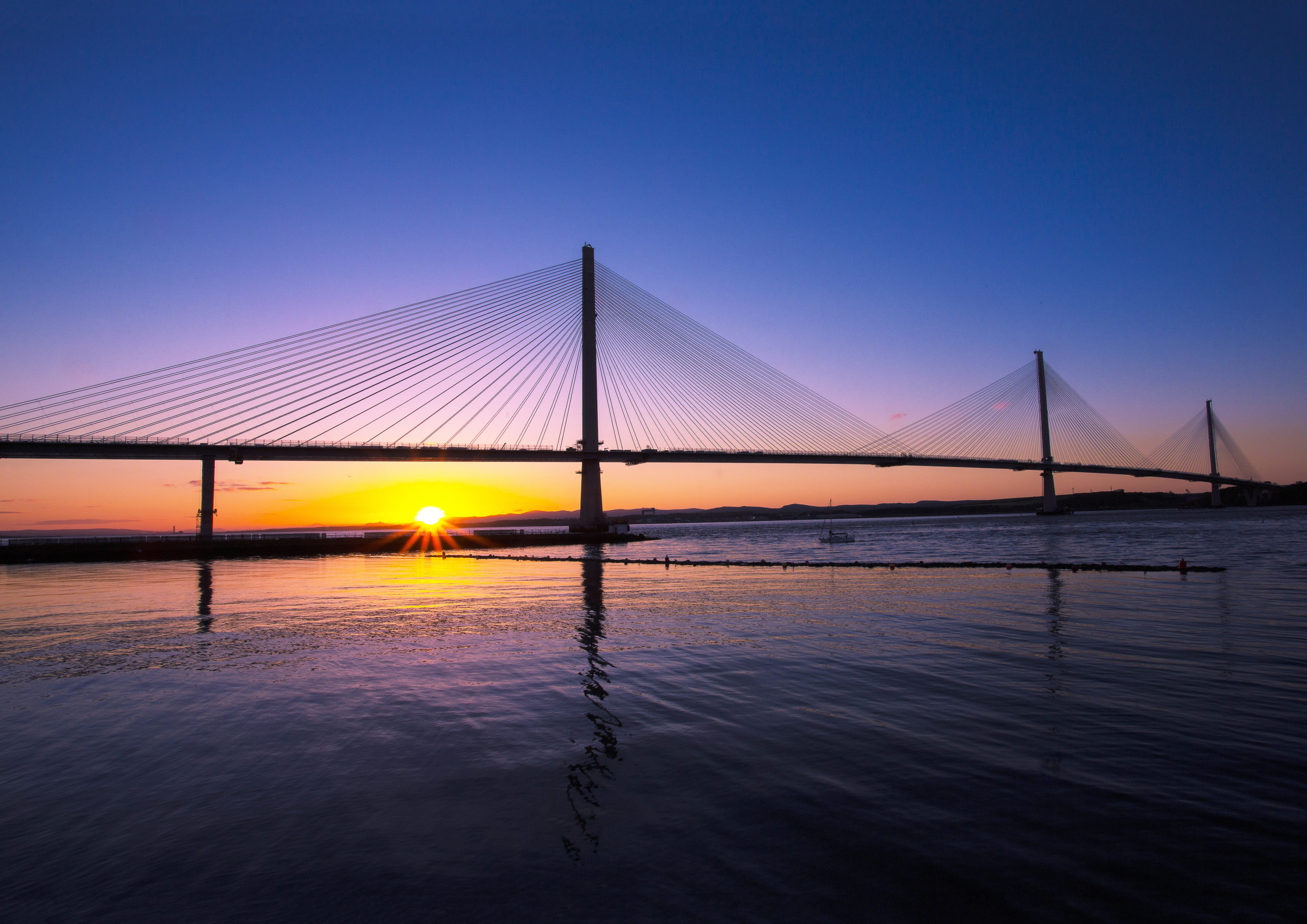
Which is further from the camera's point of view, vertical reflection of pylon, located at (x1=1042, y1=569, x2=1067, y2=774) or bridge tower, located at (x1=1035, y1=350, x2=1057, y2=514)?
bridge tower, located at (x1=1035, y1=350, x2=1057, y2=514)

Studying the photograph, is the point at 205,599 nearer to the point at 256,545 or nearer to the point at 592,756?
the point at 592,756

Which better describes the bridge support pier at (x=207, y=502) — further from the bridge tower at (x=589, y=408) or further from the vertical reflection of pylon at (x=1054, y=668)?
the vertical reflection of pylon at (x=1054, y=668)

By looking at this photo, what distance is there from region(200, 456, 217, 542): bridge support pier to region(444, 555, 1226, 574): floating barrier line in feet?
87.4

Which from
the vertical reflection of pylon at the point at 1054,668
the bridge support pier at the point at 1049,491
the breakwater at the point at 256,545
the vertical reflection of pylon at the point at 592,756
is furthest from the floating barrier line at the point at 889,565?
the bridge support pier at the point at 1049,491

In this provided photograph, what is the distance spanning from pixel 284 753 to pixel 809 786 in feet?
18.9

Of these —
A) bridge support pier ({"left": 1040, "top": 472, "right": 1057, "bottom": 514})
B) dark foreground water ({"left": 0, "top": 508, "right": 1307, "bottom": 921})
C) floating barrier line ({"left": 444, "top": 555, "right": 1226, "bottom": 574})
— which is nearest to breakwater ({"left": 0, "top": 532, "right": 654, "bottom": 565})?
floating barrier line ({"left": 444, "top": 555, "right": 1226, "bottom": 574})

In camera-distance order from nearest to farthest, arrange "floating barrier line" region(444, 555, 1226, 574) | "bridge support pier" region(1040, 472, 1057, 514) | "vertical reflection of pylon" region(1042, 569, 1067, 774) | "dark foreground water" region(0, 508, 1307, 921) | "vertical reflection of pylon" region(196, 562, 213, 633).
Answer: "dark foreground water" region(0, 508, 1307, 921)
"vertical reflection of pylon" region(1042, 569, 1067, 774)
"vertical reflection of pylon" region(196, 562, 213, 633)
"floating barrier line" region(444, 555, 1226, 574)
"bridge support pier" region(1040, 472, 1057, 514)

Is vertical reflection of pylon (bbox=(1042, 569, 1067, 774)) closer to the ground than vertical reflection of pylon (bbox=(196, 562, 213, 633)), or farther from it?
farther from it

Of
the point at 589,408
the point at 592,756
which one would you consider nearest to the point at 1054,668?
the point at 592,756

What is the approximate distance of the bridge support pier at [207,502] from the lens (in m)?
58.9

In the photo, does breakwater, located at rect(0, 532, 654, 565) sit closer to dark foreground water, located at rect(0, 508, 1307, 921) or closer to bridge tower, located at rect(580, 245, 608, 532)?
bridge tower, located at rect(580, 245, 608, 532)

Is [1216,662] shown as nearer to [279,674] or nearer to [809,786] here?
[809,786]

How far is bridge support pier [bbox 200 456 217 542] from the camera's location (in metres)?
58.9

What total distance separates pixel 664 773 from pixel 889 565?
2971 centimetres
